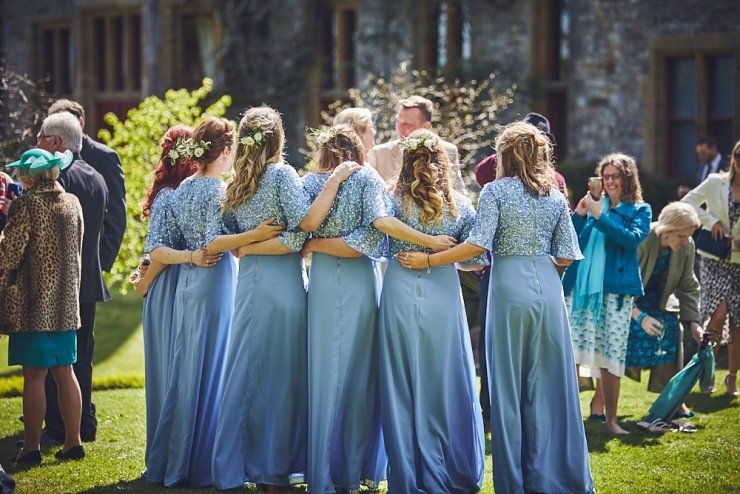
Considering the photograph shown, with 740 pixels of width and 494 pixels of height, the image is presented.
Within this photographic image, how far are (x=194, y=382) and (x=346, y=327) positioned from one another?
96 centimetres

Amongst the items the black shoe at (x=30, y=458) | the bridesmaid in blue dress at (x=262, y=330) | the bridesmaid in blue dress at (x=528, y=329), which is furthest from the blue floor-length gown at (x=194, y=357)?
the bridesmaid in blue dress at (x=528, y=329)

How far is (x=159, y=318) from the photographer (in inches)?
292

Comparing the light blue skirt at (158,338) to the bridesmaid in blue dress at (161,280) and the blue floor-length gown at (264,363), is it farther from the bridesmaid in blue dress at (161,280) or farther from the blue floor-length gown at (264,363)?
the blue floor-length gown at (264,363)

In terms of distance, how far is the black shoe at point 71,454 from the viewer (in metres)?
7.80

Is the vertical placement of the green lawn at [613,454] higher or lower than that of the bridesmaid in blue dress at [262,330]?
lower

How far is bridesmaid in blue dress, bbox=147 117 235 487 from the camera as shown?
23.3ft

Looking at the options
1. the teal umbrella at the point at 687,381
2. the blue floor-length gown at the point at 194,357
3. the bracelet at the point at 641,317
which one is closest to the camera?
the blue floor-length gown at the point at 194,357

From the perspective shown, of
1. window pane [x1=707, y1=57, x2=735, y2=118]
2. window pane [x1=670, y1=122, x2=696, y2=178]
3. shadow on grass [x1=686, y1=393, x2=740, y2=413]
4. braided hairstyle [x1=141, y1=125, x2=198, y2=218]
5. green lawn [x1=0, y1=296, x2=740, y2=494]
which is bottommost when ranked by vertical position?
green lawn [x1=0, y1=296, x2=740, y2=494]

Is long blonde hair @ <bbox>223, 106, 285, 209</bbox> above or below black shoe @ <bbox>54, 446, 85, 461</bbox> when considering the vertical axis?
above

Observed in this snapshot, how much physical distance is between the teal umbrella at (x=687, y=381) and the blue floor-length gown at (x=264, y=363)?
9.71ft

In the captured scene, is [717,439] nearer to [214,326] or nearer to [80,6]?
[214,326]

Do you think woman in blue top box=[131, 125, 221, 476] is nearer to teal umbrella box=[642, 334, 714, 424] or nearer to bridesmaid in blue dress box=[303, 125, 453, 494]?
bridesmaid in blue dress box=[303, 125, 453, 494]

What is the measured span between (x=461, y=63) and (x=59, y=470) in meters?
A: 11.7

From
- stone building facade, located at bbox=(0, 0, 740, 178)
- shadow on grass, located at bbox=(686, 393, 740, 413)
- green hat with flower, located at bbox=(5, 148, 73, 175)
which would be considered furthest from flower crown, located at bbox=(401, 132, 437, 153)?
stone building facade, located at bbox=(0, 0, 740, 178)
